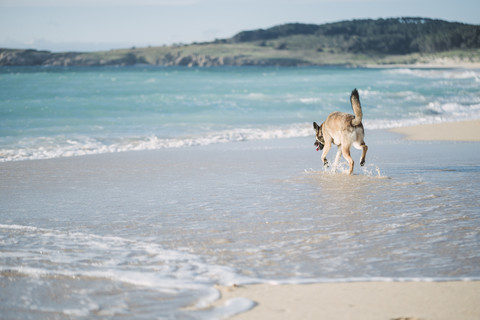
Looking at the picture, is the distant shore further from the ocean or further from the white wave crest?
the ocean

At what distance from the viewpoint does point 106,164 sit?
1049 centimetres

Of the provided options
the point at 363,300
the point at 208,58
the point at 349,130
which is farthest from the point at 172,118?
the point at 208,58

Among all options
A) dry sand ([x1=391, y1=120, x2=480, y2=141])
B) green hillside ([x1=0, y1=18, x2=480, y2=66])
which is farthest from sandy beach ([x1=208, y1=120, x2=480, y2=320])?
green hillside ([x1=0, y1=18, x2=480, y2=66])

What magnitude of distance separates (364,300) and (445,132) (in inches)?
510

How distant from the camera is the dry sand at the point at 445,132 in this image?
1433 cm

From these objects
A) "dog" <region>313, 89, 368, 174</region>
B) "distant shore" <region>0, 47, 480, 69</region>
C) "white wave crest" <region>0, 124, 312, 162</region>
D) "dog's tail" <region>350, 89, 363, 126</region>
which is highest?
"distant shore" <region>0, 47, 480, 69</region>

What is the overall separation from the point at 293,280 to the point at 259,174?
4.97m

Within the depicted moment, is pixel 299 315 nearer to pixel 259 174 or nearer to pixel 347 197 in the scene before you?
pixel 347 197

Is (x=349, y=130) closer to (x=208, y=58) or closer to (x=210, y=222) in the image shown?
(x=210, y=222)

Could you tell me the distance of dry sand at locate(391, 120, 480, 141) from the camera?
47.0 feet

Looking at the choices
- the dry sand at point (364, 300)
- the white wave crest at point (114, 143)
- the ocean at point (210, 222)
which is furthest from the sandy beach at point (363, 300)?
the white wave crest at point (114, 143)

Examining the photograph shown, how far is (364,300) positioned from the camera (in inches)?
145

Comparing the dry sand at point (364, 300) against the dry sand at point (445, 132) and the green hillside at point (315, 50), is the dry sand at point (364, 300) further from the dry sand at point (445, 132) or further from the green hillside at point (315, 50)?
the green hillside at point (315, 50)

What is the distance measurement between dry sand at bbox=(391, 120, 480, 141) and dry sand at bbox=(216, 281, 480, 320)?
11020 millimetres
